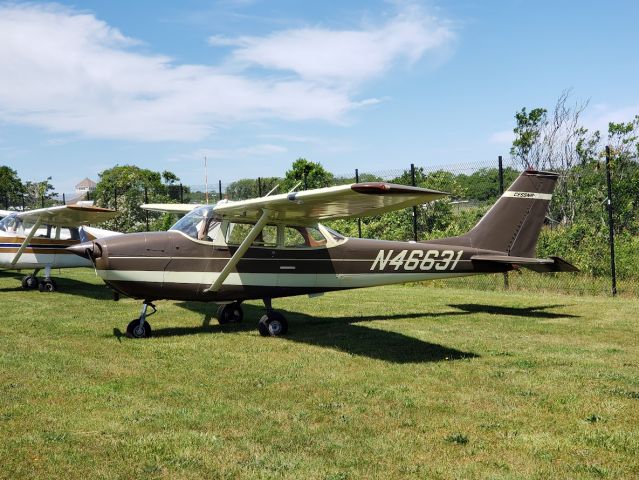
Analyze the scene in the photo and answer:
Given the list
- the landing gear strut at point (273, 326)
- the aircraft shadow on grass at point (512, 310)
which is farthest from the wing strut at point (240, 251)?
the aircraft shadow on grass at point (512, 310)

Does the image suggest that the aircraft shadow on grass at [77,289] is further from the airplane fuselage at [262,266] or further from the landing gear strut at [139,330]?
the airplane fuselage at [262,266]

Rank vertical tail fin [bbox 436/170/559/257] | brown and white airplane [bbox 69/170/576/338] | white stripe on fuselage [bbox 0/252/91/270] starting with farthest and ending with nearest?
white stripe on fuselage [bbox 0/252/91/270]
vertical tail fin [bbox 436/170/559/257]
brown and white airplane [bbox 69/170/576/338]

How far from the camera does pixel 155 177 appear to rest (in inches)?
2389

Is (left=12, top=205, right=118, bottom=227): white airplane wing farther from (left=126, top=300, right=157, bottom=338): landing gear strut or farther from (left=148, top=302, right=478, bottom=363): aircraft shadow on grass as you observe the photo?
(left=126, top=300, right=157, bottom=338): landing gear strut

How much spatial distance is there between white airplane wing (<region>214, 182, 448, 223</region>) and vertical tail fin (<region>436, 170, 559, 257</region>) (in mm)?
2929

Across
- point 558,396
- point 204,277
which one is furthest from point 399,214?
point 558,396

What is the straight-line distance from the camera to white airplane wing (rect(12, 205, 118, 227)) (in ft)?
51.1

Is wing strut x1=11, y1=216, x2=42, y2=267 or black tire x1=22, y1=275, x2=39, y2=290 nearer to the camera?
wing strut x1=11, y1=216, x2=42, y2=267

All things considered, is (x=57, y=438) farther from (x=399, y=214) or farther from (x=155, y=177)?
(x=155, y=177)

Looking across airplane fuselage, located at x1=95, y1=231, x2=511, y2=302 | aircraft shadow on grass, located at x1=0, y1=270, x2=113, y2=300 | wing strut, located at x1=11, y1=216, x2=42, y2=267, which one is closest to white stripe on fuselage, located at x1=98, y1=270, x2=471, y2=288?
airplane fuselage, located at x1=95, y1=231, x2=511, y2=302

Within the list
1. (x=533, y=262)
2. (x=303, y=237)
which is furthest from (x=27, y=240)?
(x=533, y=262)

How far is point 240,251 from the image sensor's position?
9.13m

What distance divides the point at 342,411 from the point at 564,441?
1.87 meters

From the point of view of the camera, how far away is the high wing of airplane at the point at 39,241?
55.2 ft
